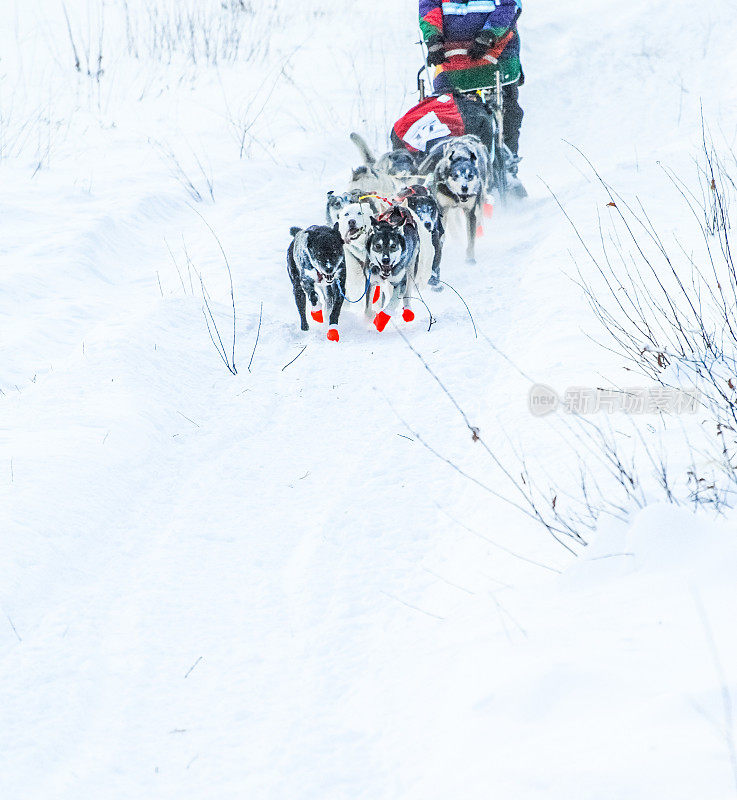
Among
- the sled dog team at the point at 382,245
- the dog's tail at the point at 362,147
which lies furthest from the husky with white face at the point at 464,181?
the dog's tail at the point at 362,147

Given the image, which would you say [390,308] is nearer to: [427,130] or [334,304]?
[334,304]

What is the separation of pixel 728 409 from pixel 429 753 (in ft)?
4.53

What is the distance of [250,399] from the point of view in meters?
3.48

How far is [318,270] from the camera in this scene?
4145 millimetres

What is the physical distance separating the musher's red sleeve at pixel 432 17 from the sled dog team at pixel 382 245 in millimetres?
1286

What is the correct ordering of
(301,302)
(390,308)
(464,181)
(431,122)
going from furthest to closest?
(431,122) < (464,181) < (390,308) < (301,302)

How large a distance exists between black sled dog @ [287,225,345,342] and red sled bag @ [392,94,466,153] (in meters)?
1.98

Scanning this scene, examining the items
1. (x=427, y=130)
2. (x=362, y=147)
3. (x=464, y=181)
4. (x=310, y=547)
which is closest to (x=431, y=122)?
(x=427, y=130)

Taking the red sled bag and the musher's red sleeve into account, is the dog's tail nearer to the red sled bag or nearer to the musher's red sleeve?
the red sled bag

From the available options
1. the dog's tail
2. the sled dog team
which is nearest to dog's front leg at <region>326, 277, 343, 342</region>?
the sled dog team

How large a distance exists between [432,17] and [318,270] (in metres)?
3.09

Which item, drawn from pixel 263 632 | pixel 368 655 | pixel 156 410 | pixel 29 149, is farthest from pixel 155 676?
pixel 29 149

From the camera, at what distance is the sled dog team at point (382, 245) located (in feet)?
13.7

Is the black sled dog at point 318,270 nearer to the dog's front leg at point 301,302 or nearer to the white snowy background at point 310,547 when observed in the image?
the dog's front leg at point 301,302
